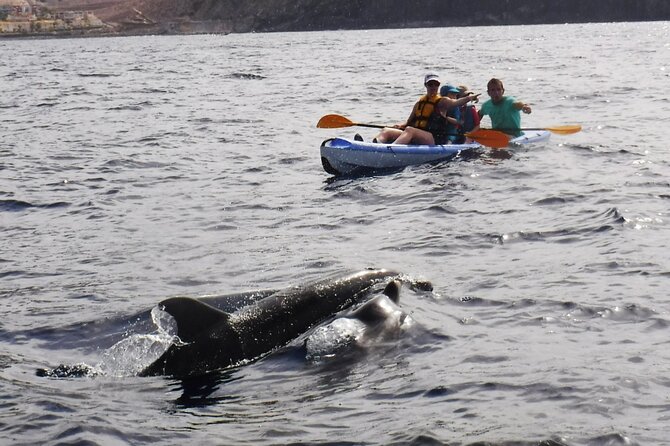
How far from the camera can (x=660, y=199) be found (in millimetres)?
15445

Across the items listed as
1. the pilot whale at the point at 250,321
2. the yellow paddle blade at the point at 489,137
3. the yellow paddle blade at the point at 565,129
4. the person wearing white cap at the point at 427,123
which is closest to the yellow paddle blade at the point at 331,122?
the person wearing white cap at the point at 427,123

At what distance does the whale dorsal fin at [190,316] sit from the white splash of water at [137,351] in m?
0.27

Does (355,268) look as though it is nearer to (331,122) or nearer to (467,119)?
(467,119)

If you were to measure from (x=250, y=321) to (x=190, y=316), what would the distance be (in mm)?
737

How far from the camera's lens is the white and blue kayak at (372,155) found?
754 inches

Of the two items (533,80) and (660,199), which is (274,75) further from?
(660,199)

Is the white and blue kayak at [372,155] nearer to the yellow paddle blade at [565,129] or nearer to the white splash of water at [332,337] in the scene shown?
the yellow paddle blade at [565,129]

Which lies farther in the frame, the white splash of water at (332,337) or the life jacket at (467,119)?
the life jacket at (467,119)

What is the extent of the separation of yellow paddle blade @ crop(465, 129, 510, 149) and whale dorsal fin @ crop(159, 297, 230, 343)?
38.4 feet

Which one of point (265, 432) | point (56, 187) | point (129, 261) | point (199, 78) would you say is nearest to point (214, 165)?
point (56, 187)

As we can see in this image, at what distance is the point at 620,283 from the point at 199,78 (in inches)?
1570

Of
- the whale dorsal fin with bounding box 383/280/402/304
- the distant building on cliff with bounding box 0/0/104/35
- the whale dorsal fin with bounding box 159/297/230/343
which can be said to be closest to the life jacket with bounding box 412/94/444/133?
the whale dorsal fin with bounding box 383/280/402/304

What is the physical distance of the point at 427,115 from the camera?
19.6m

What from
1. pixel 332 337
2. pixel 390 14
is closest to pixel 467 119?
pixel 332 337
